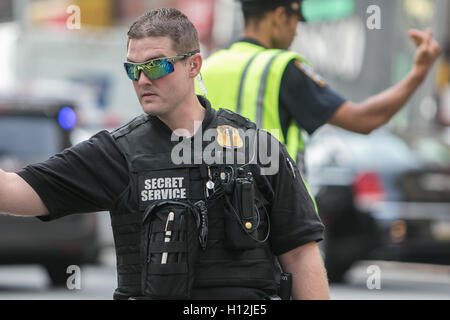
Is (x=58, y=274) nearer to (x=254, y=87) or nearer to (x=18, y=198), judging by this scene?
(x=254, y=87)

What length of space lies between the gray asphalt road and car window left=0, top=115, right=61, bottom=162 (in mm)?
1391

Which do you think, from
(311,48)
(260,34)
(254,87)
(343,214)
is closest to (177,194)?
(254,87)

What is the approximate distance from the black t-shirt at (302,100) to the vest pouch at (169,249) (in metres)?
1.43

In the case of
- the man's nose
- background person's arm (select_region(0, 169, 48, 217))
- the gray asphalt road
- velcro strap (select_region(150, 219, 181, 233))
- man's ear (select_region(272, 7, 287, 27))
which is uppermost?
man's ear (select_region(272, 7, 287, 27))

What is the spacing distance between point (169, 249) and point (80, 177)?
0.39 m

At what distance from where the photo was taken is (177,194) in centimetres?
369

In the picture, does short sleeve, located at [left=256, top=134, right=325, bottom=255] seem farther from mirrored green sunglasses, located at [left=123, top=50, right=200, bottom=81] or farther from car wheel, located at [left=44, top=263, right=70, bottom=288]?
car wheel, located at [left=44, top=263, right=70, bottom=288]

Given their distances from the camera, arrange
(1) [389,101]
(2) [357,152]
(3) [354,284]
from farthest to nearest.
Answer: (2) [357,152]
(3) [354,284]
(1) [389,101]

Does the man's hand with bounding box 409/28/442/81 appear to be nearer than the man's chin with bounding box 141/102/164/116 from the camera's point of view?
No

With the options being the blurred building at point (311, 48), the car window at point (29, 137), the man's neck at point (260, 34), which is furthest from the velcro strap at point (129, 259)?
the blurred building at point (311, 48)

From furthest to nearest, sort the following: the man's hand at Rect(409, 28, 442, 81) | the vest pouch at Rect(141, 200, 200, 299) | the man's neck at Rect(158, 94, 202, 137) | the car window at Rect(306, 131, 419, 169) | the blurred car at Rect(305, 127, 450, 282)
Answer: the car window at Rect(306, 131, 419, 169)
the blurred car at Rect(305, 127, 450, 282)
the man's hand at Rect(409, 28, 442, 81)
the man's neck at Rect(158, 94, 202, 137)
the vest pouch at Rect(141, 200, 200, 299)

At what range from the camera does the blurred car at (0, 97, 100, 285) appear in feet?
38.2

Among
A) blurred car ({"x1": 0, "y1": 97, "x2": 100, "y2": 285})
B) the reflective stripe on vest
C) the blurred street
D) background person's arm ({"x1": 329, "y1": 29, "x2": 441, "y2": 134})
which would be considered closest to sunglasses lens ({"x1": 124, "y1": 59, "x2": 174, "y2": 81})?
the reflective stripe on vest
